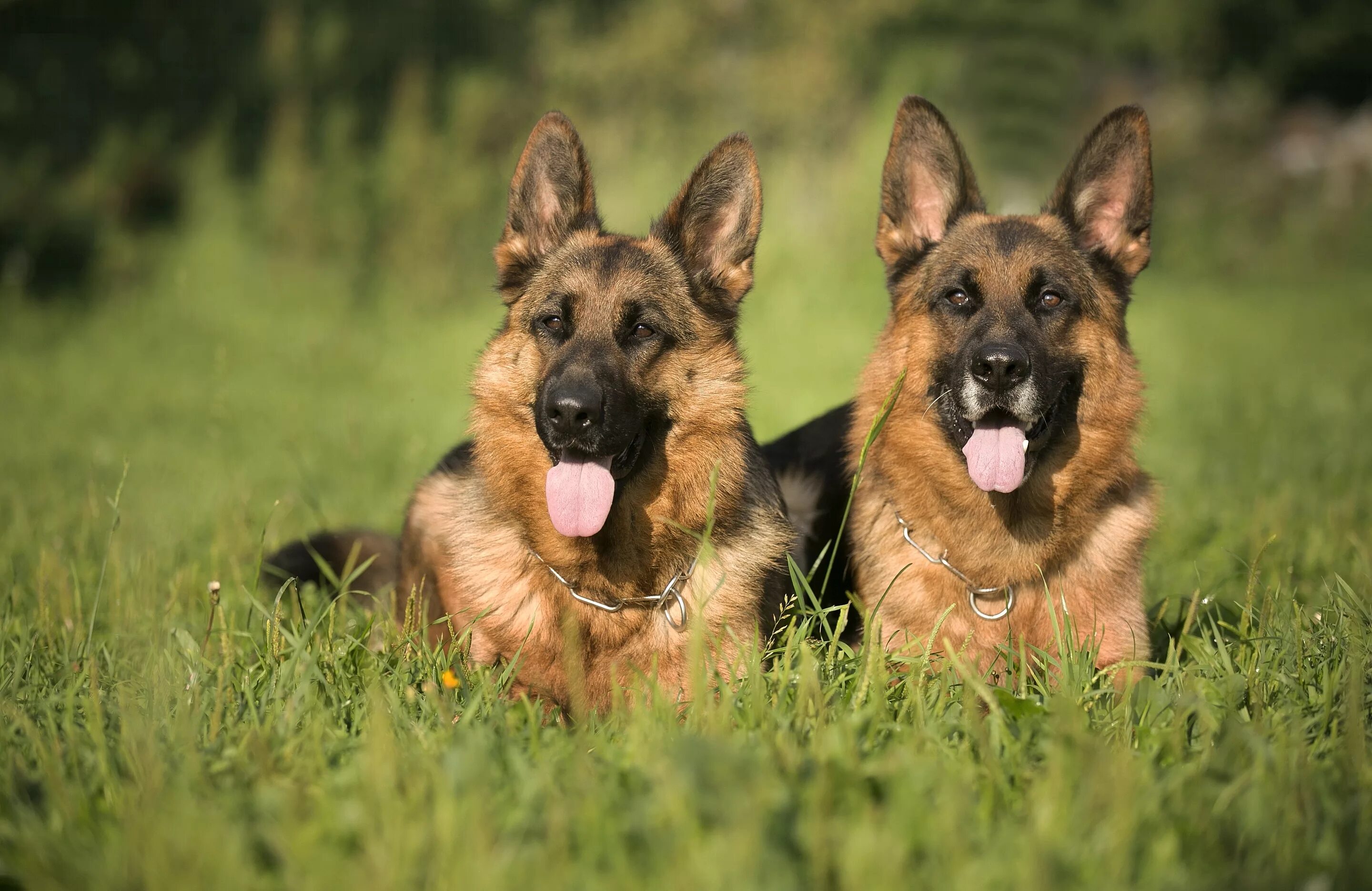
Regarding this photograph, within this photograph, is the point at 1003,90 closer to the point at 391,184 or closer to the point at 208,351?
the point at 391,184

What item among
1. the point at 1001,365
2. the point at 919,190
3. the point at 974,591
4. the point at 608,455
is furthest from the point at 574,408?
the point at 919,190

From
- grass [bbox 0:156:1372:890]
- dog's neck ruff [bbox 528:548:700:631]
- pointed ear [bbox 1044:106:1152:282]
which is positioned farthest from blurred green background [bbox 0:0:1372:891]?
pointed ear [bbox 1044:106:1152:282]

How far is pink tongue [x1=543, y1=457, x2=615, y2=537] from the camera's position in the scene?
3.45m

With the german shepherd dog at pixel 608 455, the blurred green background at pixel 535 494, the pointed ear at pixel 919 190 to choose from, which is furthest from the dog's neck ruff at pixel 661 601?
the pointed ear at pixel 919 190

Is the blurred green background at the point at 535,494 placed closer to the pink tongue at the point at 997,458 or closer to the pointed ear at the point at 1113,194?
the pink tongue at the point at 997,458

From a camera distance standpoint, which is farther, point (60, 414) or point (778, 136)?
point (778, 136)

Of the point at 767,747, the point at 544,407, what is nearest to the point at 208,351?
the point at 544,407

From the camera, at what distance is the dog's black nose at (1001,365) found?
3637 millimetres

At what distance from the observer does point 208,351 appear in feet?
41.7

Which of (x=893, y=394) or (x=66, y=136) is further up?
(x=66, y=136)

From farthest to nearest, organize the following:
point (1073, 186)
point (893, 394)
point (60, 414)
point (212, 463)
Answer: point (60, 414) → point (212, 463) → point (1073, 186) → point (893, 394)

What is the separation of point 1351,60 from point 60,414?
104 feet

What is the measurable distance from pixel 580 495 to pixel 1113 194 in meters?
2.67

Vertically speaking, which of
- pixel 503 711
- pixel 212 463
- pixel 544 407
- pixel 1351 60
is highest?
pixel 1351 60
